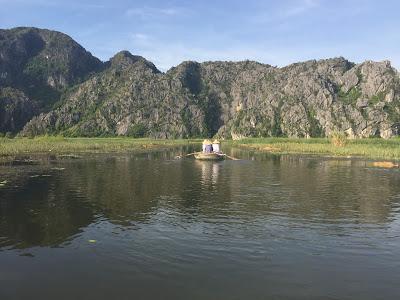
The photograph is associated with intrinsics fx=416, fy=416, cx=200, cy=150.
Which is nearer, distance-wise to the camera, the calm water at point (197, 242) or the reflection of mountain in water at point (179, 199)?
the calm water at point (197, 242)

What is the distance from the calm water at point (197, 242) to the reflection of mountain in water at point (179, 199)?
0.15 metres

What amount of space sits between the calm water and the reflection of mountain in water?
154 millimetres

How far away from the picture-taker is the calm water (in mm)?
17484

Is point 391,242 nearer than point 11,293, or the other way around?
point 11,293

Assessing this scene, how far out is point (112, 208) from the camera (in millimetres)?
33875

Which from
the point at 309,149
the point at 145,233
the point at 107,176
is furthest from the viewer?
the point at 309,149

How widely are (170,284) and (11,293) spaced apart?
6356 millimetres

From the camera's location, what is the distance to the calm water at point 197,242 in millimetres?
17484

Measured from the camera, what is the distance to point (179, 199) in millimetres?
38719

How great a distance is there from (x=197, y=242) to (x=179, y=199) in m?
14.9

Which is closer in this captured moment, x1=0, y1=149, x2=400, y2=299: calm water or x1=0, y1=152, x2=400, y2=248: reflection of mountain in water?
x1=0, y1=149, x2=400, y2=299: calm water

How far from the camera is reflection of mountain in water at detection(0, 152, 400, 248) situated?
2917 centimetres

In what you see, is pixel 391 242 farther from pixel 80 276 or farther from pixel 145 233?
pixel 80 276

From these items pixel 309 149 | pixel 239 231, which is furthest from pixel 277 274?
pixel 309 149
